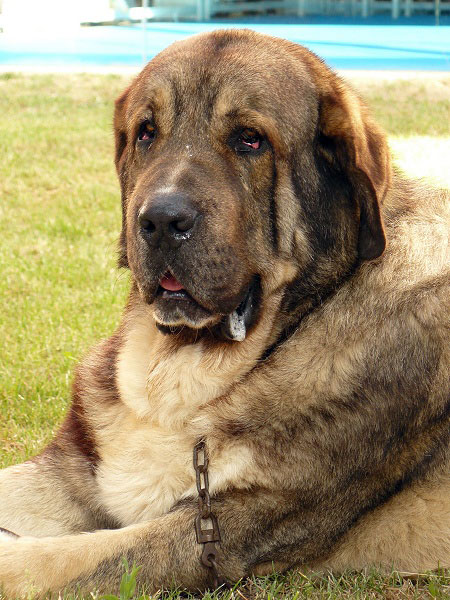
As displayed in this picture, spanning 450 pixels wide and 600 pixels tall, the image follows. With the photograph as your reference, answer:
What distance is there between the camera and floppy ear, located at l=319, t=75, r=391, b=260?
3084 mm

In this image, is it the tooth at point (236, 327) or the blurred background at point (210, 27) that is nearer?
the tooth at point (236, 327)

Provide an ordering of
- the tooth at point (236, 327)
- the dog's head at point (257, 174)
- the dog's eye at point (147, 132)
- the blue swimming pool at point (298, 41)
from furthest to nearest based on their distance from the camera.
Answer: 1. the blue swimming pool at point (298, 41)
2. the dog's eye at point (147, 132)
3. the tooth at point (236, 327)
4. the dog's head at point (257, 174)

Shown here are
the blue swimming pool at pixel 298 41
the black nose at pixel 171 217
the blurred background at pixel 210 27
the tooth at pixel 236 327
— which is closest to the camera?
the black nose at pixel 171 217

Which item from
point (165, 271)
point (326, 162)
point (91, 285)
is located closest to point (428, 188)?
point (326, 162)

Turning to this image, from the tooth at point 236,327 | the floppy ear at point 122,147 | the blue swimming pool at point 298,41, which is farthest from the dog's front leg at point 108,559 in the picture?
the blue swimming pool at point 298,41

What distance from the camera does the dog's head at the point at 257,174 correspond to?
3.03 meters

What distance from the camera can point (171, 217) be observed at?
2.87 m

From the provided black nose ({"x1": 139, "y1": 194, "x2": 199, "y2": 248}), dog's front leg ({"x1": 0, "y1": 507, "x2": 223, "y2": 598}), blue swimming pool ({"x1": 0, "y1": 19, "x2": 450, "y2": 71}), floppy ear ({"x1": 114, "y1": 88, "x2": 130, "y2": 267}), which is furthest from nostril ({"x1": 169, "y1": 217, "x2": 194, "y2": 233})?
blue swimming pool ({"x1": 0, "y1": 19, "x2": 450, "y2": 71})

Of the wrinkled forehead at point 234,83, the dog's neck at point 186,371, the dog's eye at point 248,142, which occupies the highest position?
the wrinkled forehead at point 234,83

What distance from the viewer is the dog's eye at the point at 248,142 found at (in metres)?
3.12

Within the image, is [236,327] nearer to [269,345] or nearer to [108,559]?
[269,345]

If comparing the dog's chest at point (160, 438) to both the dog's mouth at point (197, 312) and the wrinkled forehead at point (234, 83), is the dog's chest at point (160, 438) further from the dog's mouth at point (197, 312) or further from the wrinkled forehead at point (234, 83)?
the wrinkled forehead at point (234, 83)

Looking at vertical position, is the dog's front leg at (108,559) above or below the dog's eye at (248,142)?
below

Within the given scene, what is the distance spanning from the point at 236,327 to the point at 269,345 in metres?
0.16
